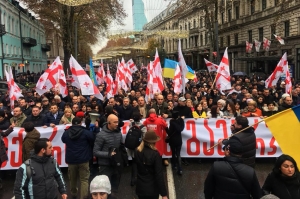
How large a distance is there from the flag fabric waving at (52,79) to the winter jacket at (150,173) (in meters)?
7.21

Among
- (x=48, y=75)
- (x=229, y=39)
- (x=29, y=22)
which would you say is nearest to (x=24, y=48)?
(x=29, y=22)

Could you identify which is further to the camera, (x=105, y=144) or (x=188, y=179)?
(x=188, y=179)

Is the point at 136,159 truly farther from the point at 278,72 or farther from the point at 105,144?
the point at 278,72

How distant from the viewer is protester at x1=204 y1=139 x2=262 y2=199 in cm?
357

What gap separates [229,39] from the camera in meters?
49.3

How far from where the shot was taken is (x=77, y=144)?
541cm

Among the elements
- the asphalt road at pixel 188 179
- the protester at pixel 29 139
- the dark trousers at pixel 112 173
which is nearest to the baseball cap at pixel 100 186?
the dark trousers at pixel 112 173

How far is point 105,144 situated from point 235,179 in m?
2.21

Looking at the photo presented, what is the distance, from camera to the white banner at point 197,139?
24.6ft

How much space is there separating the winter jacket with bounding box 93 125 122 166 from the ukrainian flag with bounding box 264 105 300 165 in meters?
2.24

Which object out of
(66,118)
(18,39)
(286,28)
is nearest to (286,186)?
(66,118)

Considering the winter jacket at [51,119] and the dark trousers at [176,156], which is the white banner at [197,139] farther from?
the dark trousers at [176,156]

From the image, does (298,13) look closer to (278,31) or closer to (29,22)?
(278,31)

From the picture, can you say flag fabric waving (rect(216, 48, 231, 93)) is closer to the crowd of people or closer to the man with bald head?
the crowd of people
